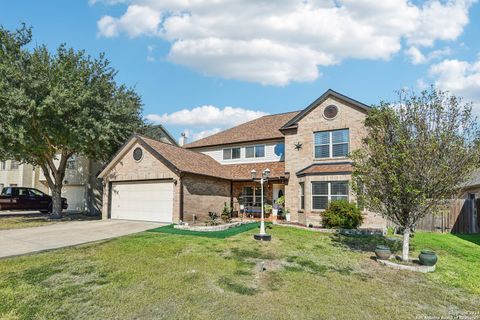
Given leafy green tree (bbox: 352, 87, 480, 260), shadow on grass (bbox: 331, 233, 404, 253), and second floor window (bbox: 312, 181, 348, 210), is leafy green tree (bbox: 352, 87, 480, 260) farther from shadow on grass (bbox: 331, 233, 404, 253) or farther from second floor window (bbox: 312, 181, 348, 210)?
second floor window (bbox: 312, 181, 348, 210)

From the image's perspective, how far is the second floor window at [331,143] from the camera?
59.5ft

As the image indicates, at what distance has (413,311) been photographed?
6.04m

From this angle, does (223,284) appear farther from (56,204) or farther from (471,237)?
(56,204)

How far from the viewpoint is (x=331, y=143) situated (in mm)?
18500

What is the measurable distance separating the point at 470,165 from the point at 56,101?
1973cm

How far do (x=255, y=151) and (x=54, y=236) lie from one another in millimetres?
14116

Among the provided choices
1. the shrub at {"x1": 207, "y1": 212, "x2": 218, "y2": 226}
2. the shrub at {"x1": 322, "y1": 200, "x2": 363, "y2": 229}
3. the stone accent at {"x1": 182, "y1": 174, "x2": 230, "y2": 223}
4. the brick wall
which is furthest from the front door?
the brick wall

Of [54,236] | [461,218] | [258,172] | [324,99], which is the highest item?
[324,99]

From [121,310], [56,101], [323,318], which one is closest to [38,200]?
[56,101]

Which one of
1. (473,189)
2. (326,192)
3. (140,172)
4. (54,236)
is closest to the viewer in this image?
(54,236)

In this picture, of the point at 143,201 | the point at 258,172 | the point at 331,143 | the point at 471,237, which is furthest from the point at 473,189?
the point at 143,201

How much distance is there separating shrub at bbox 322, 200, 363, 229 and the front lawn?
4158 millimetres

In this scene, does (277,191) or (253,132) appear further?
(253,132)

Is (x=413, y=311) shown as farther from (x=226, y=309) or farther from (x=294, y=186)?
(x=294, y=186)
